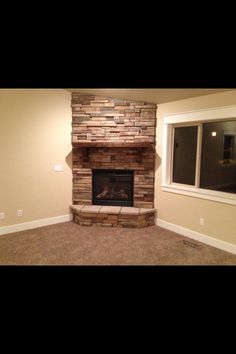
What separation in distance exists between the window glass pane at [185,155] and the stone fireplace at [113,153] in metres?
0.43

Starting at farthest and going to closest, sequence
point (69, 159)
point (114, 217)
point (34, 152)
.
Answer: point (69, 159) → point (114, 217) → point (34, 152)

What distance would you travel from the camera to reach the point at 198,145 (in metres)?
3.70

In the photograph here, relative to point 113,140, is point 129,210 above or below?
below

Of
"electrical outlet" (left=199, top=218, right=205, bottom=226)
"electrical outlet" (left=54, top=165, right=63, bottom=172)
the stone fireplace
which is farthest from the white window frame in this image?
"electrical outlet" (left=54, top=165, right=63, bottom=172)

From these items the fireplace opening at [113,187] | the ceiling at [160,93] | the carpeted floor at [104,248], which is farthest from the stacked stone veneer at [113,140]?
the carpeted floor at [104,248]

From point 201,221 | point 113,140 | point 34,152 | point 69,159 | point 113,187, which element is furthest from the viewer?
point 113,187

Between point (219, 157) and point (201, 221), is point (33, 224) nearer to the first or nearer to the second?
point (201, 221)

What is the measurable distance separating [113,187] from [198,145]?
5.82 ft

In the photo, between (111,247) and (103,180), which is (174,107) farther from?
(111,247)

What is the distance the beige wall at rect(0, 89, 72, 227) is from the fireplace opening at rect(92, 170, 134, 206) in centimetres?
53

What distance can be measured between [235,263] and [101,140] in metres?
2.85

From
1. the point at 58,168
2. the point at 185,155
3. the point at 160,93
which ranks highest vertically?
the point at 160,93

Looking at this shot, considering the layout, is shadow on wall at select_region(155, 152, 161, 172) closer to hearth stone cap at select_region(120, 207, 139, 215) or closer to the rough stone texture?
the rough stone texture

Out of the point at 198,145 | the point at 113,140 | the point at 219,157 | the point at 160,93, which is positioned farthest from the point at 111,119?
the point at 219,157
